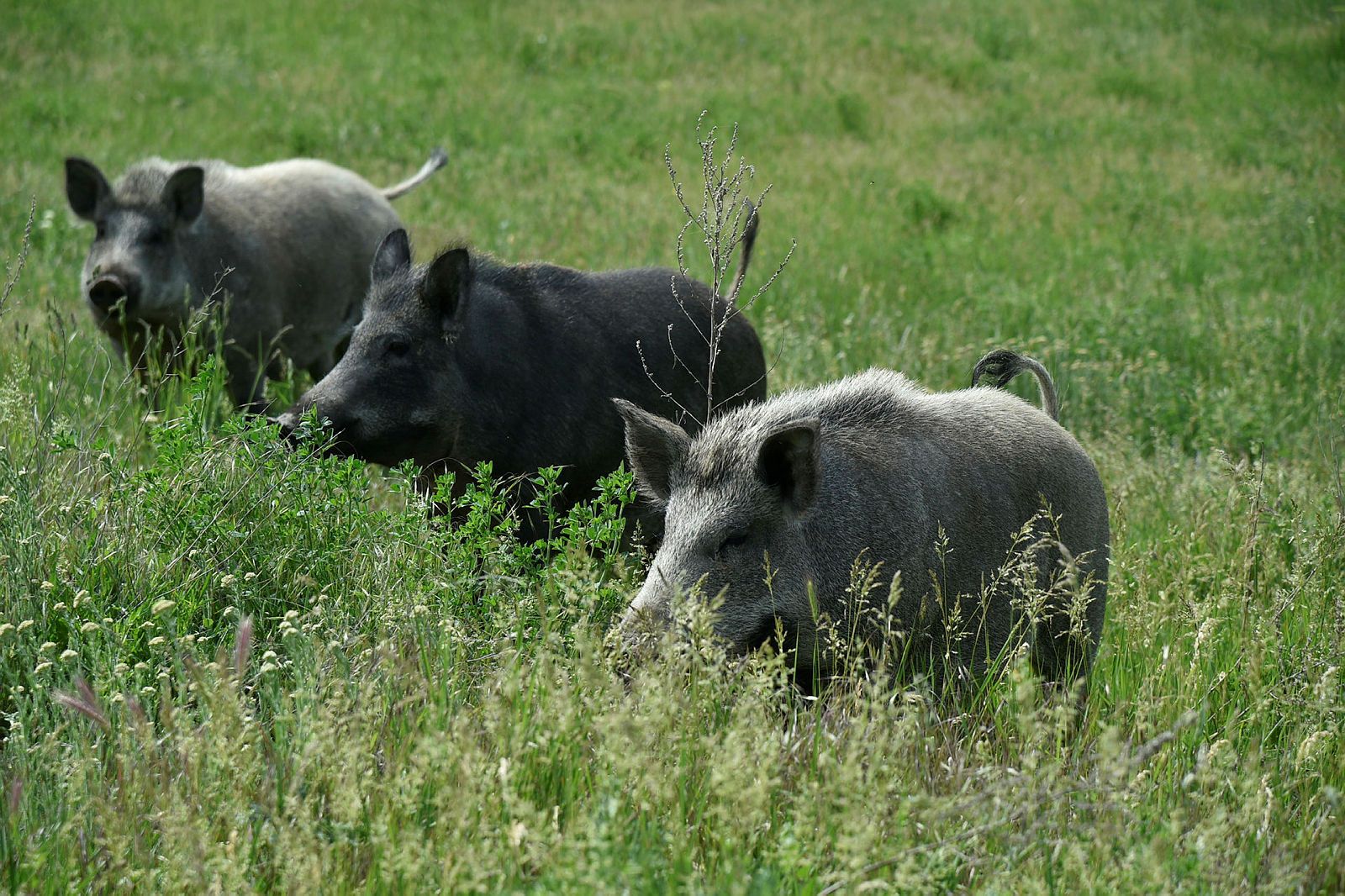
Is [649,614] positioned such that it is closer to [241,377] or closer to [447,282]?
[447,282]

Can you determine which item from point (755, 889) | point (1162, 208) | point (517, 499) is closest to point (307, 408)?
point (517, 499)

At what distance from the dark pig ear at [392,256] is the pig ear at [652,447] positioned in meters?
1.63

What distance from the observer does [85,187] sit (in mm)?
7699

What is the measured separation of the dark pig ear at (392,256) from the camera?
534cm

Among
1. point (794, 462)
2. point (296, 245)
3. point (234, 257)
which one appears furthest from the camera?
point (296, 245)

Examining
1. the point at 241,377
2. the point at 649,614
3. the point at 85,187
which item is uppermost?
the point at 85,187

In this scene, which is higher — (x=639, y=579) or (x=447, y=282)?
(x=447, y=282)

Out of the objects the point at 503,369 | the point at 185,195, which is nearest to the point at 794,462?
the point at 503,369

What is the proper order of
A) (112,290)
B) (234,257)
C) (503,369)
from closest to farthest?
(503,369) → (112,290) → (234,257)

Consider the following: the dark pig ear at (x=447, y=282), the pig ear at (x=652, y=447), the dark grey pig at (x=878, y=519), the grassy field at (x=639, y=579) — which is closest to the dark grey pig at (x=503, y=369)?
the dark pig ear at (x=447, y=282)

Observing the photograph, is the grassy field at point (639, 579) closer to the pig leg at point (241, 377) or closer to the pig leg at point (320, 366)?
the pig leg at point (241, 377)

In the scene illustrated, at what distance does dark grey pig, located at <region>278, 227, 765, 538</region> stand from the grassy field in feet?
1.08

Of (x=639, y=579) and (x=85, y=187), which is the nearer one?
(x=639, y=579)

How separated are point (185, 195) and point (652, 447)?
185 inches
